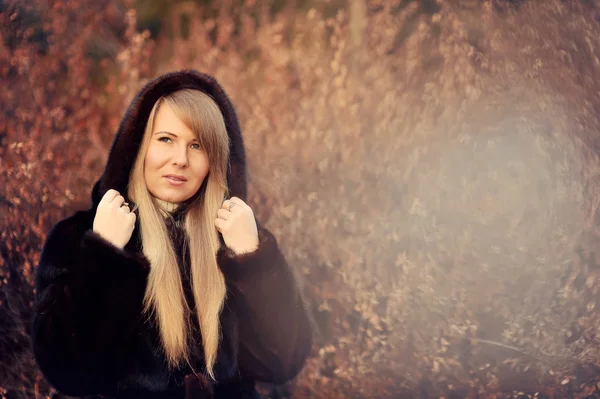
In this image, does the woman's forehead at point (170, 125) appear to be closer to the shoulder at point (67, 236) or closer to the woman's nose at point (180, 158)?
the woman's nose at point (180, 158)

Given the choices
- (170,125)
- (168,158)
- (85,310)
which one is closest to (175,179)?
(168,158)

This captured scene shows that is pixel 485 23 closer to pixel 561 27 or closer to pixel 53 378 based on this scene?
pixel 561 27

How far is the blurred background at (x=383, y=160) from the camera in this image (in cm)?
359

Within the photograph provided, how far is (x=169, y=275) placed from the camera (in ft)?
7.81

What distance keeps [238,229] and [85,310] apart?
56 cm

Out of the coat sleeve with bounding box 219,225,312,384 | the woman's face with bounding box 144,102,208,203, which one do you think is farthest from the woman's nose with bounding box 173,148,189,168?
the coat sleeve with bounding box 219,225,312,384

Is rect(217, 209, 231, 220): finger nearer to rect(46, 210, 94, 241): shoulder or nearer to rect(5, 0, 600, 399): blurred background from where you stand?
rect(46, 210, 94, 241): shoulder

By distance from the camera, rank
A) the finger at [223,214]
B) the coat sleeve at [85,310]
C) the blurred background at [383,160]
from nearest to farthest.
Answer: the coat sleeve at [85,310], the finger at [223,214], the blurred background at [383,160]

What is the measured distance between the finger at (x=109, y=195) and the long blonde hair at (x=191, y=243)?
0.09 metres

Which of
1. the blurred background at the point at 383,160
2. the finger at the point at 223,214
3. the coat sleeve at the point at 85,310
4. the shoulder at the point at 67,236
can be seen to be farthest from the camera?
the blurred background at the point at 383,160

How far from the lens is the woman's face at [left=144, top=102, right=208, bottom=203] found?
2.40 m

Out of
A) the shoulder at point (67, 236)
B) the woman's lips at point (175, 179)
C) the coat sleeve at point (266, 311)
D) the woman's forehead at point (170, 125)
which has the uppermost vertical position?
the woman's forehead at point (170, 125)

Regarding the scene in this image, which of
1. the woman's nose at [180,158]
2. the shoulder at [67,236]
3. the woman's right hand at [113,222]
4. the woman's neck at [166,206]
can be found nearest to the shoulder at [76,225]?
the shoulder at [67,236]

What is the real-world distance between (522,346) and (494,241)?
552mm
